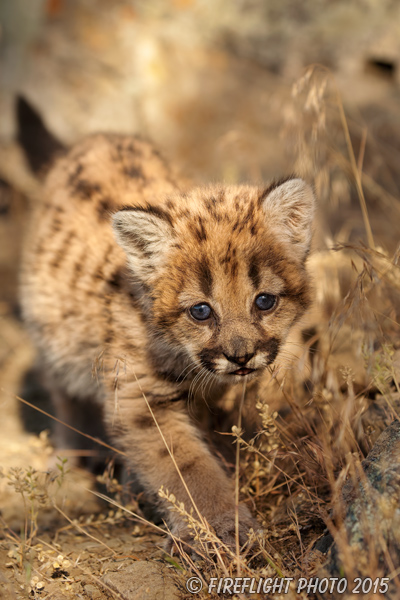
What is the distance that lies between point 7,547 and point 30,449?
5.06 ft

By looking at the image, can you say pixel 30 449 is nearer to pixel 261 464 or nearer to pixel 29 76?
pixel 261 464

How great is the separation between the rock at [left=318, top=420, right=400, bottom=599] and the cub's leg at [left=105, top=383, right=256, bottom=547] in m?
0.71

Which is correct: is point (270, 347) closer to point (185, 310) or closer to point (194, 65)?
point (185, 310)

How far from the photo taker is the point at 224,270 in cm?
302

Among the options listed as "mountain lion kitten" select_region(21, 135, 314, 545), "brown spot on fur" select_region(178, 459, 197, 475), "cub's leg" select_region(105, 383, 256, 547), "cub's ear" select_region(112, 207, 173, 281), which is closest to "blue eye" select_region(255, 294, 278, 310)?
"mountain lion kitten" select_region(21, 135, 314, 545)

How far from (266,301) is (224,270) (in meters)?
0.31

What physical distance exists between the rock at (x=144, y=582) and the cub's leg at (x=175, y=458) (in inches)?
9.1

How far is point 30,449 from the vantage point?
4.48 m

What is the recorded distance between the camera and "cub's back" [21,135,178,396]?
3.79 m

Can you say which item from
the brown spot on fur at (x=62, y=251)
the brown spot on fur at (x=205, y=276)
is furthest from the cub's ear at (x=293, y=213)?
the brown spot on fur at (x=62, y=251)

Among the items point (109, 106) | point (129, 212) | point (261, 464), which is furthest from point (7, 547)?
point (109, 106)

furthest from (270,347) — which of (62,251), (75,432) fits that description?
(75,432)

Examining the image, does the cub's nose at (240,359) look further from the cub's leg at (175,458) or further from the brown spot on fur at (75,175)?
the brown spot on fur at (75,175)

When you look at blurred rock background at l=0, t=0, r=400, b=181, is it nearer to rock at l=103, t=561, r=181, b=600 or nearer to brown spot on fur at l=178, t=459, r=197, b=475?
brown spot on fur at l=178, t=459, r=197, b=475
